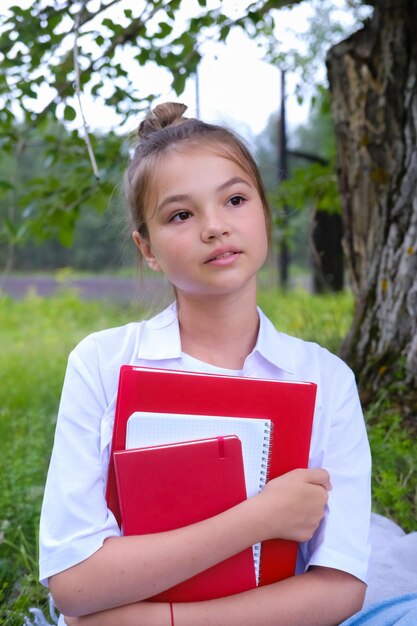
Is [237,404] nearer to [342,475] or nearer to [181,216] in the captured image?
[342,475]

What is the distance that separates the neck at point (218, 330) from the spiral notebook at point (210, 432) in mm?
223

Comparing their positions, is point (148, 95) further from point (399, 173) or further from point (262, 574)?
point (262, 574)

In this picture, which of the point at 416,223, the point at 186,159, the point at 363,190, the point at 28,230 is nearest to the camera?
the point at 186,159

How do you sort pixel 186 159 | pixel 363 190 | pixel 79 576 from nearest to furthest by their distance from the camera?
1. pixel 79 576
2. pixel 186 159
3. pixel 363 190

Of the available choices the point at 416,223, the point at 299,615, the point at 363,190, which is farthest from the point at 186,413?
the point at 363,190

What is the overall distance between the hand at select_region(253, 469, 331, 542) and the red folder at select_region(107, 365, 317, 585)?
3 centimetres

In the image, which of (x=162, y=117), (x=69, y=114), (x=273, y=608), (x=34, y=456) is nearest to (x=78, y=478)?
(x=273, y=608)

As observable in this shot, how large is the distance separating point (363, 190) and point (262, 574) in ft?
6.36

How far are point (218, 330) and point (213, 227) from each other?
245 millimetres

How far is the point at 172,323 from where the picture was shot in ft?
4.96

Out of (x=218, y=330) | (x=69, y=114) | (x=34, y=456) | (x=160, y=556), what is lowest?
(x=34, y=456)

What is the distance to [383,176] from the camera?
9.27ft

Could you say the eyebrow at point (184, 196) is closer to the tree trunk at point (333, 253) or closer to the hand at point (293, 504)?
the hand at point (293, 504)

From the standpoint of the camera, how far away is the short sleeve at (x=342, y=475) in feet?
4.43
